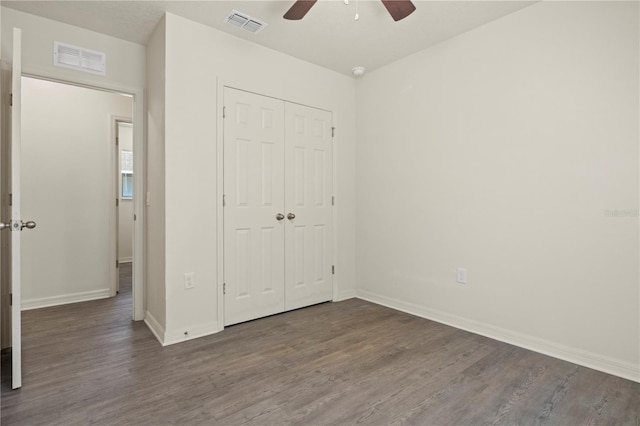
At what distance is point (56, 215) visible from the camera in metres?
3.76

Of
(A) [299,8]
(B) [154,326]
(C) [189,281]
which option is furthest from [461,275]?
(B) [154,326]

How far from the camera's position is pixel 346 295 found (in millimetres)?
3951

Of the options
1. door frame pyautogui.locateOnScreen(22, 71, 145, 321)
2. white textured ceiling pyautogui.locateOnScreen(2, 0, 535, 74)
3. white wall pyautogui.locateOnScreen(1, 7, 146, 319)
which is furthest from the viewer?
door frame pyautogui.locateOnScreen(22, 71, 145, 321)

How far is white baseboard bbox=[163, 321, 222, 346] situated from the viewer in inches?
105

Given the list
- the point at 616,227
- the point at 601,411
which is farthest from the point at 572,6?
the point at 601,411

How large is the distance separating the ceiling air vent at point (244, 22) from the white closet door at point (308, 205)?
75 cm

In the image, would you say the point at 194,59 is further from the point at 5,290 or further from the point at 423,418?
the point at 423,418

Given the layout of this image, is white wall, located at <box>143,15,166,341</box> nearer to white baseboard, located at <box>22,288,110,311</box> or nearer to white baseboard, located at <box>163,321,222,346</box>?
white baseboard, located at <box>163,321,222,346</box>

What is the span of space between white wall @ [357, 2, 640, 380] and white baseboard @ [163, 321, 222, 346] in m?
1.82

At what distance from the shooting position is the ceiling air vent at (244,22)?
270cm

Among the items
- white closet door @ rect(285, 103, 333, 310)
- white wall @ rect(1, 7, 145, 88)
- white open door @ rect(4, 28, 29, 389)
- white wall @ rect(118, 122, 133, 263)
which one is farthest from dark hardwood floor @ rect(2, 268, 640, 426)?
white wall @ rect(118, 122, 133, 263)

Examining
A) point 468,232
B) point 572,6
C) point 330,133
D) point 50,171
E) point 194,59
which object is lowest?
point 468,232

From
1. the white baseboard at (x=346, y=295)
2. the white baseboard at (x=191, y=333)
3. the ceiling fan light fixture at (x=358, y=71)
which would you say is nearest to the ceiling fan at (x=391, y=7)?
the ceiling fan light fixture at (x=358, y=71)

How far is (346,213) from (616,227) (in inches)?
93.5
